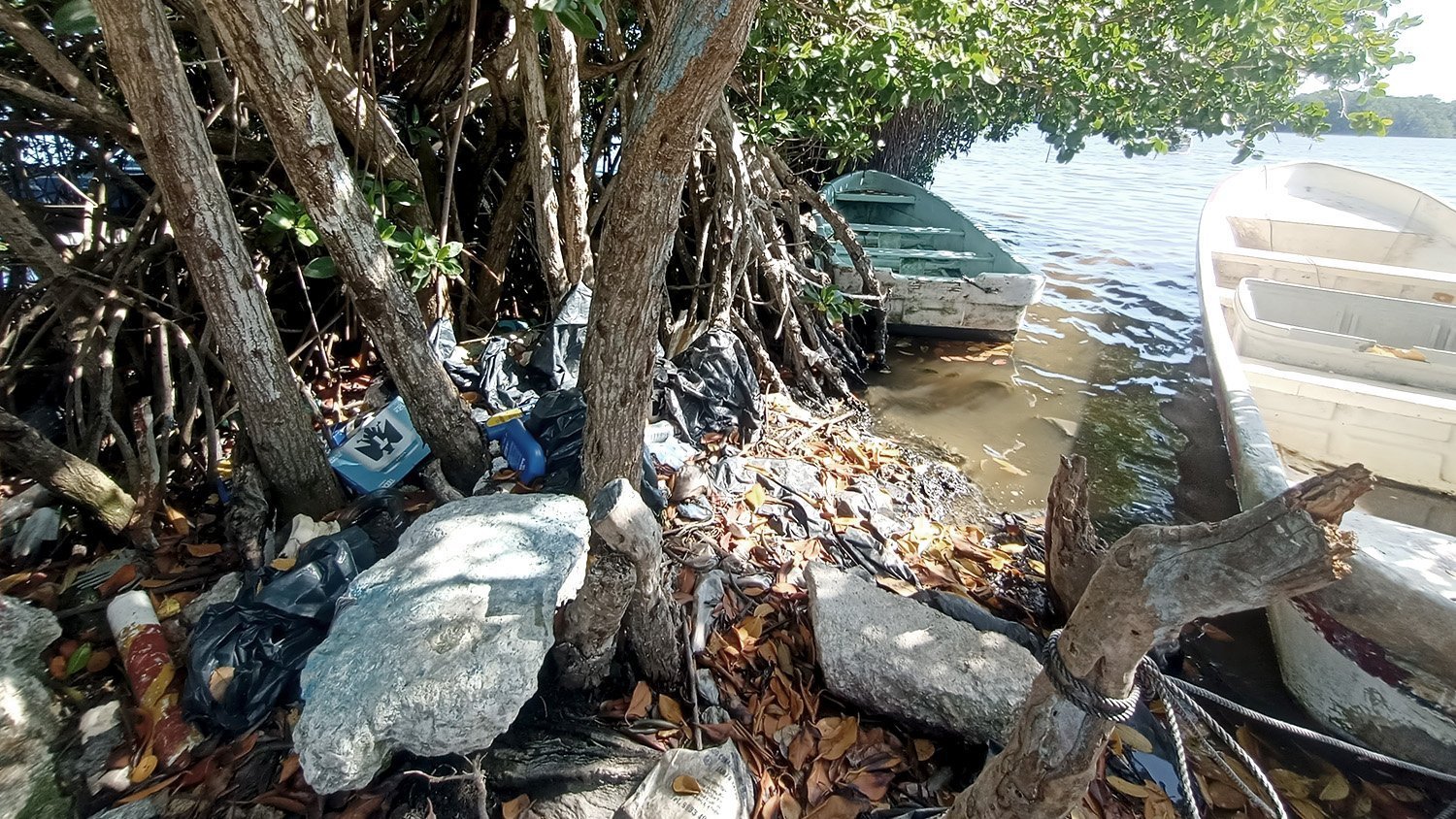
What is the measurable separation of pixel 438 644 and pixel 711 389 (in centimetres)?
235

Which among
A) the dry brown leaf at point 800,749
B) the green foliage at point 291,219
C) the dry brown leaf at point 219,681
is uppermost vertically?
the green foliage at point 291,219

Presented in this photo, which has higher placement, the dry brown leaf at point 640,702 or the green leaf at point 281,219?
the green leaf at point 281,219

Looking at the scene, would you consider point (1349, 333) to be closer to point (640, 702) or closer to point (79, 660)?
point (640, 702)

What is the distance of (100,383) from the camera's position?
266 cm

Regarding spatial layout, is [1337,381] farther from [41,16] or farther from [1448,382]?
[41,16]

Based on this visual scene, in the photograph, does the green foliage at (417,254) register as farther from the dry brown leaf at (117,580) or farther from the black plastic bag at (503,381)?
the dry brown leaf at (117,580)

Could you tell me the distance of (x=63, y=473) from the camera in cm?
230

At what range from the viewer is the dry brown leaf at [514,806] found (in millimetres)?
1648

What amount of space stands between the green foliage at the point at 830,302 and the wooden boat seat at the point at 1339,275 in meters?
3.59

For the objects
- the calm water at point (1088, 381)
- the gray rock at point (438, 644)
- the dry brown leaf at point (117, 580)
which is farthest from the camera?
the calm water at point (1088, 381)

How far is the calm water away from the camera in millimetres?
4199

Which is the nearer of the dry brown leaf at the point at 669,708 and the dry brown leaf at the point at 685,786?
the dry brown leaf at the point at 685,786

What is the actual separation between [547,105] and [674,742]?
341 cm

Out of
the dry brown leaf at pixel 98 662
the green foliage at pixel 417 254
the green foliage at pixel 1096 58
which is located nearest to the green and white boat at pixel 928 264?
the green foliage at pixel 1096 58
